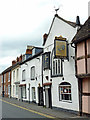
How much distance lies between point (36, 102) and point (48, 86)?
424cm

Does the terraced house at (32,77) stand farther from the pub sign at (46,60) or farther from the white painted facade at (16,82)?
the white painted facade at (16,82)

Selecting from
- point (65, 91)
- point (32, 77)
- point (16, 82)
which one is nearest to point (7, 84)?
point (16, 82)

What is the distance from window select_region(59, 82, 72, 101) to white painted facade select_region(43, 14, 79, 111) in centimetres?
30

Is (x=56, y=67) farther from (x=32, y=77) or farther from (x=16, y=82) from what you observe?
(x=16, y=82)

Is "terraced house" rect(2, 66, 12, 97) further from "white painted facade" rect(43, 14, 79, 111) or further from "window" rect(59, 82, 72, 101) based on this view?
"window" rect(59, 82, 72, 101)

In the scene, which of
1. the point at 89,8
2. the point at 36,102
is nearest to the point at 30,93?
the point at 36,102

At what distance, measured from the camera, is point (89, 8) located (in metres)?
13.1

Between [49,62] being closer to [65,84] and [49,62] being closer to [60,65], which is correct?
[60,65]

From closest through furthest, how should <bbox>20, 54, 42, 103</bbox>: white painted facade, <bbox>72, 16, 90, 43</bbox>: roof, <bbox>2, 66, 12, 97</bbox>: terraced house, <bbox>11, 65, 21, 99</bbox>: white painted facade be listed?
<bbox>72, 16, 90, 43</bbox>: roof
<bbox>20, 54, 42, 103</bbox>: white painted facade
<bbox>11, 65, 21, 99</bbox>: white painted facade
<bbox>2, 66, 12, 97</bbox>: terraced house

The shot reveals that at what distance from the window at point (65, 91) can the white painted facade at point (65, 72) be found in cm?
30

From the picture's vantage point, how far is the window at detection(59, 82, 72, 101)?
1447 centimetres

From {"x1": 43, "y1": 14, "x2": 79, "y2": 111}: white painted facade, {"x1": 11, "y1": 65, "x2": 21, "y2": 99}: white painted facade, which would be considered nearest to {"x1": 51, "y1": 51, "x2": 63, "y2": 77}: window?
{"x1": 43, "y1": 14, "x2": 79, "y2": 111}: white painted facade

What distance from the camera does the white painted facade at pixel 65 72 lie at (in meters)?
13.6

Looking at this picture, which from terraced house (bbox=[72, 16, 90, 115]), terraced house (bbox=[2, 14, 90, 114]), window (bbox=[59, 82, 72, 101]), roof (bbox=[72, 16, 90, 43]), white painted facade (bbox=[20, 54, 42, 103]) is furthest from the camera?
white painted facade (bbox=[20, 54, 42, 103])
